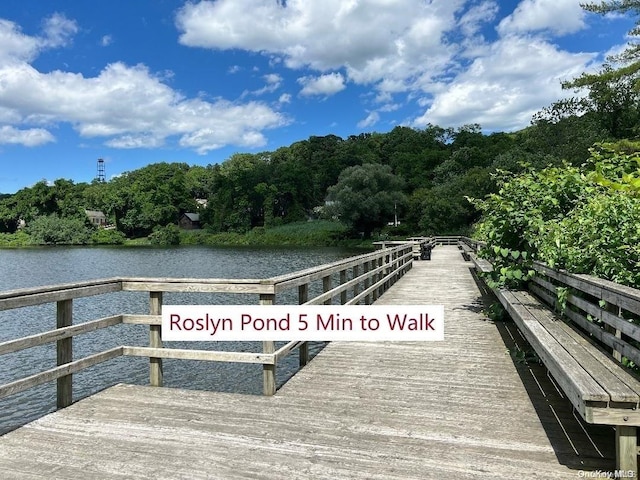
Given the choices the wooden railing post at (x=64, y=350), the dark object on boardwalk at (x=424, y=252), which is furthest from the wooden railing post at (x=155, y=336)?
the dark object on boardwalk at (x=424, y=252)

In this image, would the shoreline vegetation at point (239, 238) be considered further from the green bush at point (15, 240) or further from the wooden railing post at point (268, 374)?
the wooden railing post at point (268, 374)

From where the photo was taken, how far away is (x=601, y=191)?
5.39 metres

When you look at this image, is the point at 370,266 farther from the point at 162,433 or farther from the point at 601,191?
the point at 162,433

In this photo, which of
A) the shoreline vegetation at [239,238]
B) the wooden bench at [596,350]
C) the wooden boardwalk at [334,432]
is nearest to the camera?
the wooden bench at [596,350]

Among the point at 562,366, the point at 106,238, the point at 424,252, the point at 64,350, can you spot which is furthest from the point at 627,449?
the point at 106,238

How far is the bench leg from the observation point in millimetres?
2240

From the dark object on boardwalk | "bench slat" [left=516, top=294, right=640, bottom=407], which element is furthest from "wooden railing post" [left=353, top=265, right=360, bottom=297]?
the dark object on boardwalk

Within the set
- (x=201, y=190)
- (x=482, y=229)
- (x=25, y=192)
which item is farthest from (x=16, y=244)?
(x=482, y=229)

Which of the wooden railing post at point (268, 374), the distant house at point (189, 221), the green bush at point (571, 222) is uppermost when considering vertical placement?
the distant house at point (189, 221)

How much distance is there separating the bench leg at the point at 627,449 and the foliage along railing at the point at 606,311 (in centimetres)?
46

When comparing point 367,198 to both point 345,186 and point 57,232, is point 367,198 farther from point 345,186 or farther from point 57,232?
point 57,232

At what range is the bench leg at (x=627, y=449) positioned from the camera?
2.24 metres

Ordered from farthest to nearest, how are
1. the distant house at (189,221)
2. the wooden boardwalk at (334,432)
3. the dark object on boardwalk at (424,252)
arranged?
the distant house at (189,221)
the dark object on boardwalk at (424,252)
the wooden boardwalk at (334,432)

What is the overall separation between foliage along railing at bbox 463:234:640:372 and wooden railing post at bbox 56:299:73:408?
3595 millimetres
